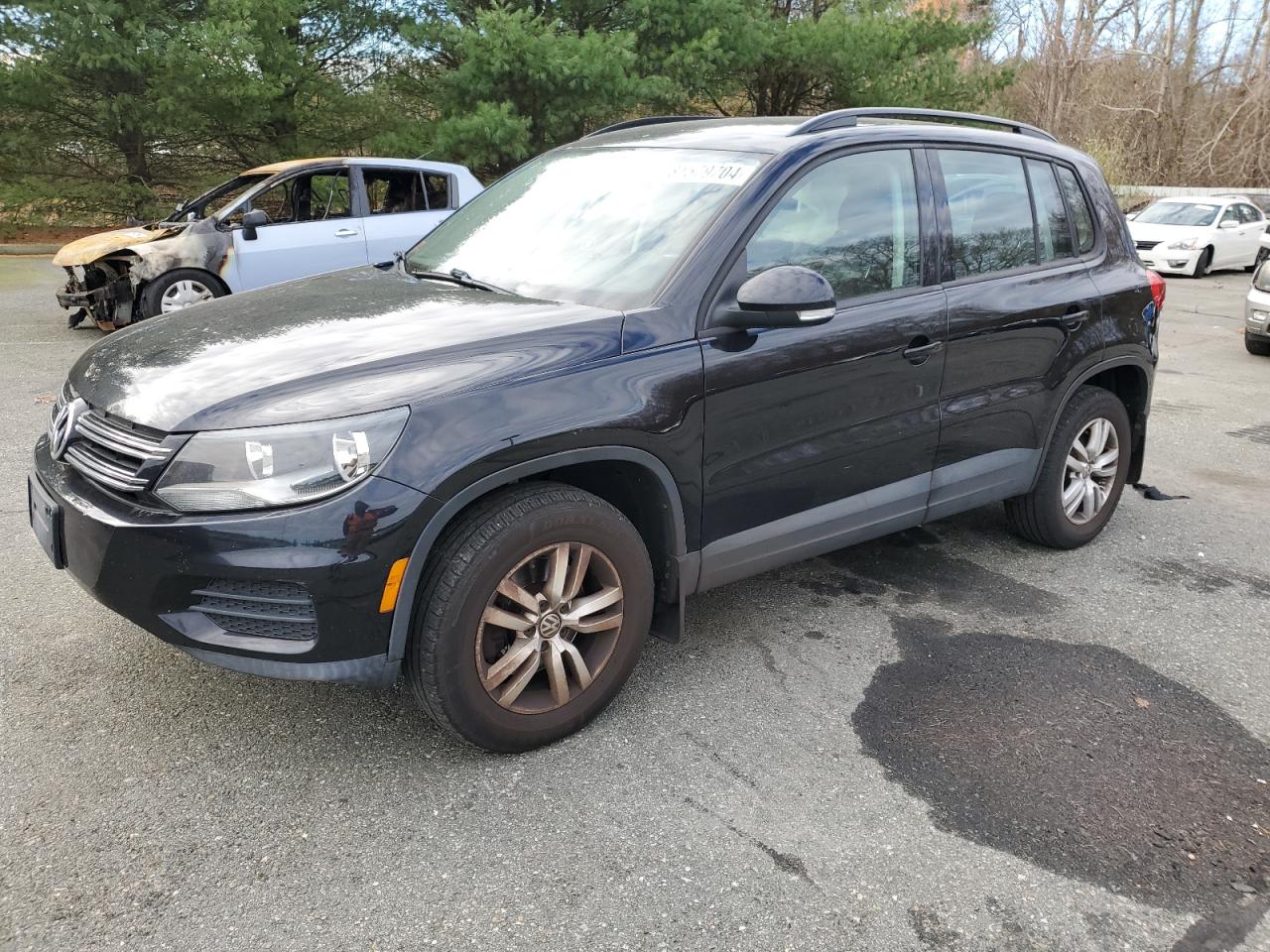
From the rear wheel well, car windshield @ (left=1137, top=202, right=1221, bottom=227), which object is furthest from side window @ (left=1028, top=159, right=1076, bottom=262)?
car windshield @ (left=1137, top=202, right=1221, bottom=227)

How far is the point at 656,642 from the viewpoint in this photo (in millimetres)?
3746

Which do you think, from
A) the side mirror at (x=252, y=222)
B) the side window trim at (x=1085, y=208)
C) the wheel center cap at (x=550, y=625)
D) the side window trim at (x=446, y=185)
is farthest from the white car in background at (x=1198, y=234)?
the wheel center cap at (x=550, y=625)

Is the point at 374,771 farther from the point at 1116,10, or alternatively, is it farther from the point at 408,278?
the point at 1116,10

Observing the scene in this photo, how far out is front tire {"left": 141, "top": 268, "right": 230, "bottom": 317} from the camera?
9.06 meters

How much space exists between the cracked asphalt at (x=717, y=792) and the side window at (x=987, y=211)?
1372 millimetres

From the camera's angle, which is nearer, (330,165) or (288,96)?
(330,165)

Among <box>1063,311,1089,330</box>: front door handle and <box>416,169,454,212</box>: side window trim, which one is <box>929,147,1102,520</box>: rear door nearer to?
<box>1063,311,1089,330</box>: front door handle

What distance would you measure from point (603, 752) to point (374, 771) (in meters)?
0.66

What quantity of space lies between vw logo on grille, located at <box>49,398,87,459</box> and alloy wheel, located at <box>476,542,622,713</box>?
1336 mm

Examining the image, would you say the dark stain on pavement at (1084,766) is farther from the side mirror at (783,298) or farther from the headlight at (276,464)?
the headlight at (276,464)

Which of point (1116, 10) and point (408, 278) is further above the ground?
point (1116, 10)

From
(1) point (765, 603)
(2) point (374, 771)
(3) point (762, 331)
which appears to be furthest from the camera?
(1) point (765, 603)

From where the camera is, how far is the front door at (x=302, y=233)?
366 inches

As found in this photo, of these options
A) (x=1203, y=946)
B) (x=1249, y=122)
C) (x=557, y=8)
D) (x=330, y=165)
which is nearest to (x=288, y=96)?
(x=557, y=8)
